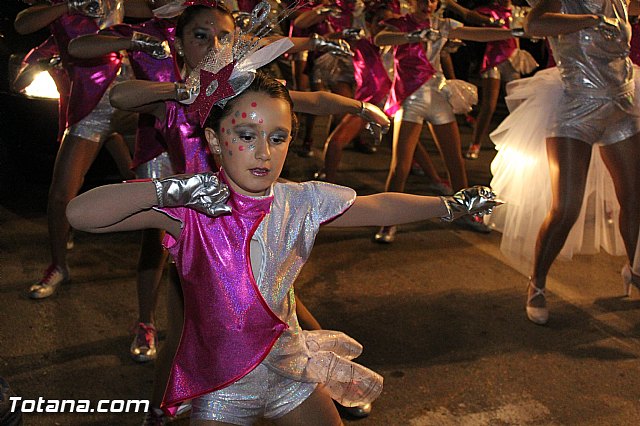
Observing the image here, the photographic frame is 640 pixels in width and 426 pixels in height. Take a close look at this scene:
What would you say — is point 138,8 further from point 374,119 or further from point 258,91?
point 258,91

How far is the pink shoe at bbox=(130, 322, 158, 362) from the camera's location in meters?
3.98

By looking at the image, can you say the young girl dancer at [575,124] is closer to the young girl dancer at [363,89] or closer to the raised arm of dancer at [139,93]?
the young girl dancer at [363,89]

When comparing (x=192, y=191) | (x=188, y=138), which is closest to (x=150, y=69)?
(x=188, y=138)

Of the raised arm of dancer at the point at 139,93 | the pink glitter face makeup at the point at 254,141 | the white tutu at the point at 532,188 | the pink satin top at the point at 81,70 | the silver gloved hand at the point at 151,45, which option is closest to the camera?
the pink glitter face makeup at the point at 254,141

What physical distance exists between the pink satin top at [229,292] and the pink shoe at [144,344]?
154 centimetres

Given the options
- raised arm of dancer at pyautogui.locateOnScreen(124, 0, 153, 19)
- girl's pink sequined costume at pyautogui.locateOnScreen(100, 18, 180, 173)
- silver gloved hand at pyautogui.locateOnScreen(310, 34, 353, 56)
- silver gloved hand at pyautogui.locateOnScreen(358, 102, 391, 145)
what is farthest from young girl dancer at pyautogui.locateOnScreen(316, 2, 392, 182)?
silver gloved hand at pyautogui.locateOnScreen(358, 102, 391, 145)

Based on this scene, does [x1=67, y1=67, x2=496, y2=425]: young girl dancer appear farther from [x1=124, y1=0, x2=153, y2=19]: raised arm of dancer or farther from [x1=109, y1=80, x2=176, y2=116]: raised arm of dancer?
[x1=124, y1=0, x2=153, y2=19]: raised arm of dancer

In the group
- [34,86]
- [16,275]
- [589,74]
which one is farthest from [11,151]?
[589,74]

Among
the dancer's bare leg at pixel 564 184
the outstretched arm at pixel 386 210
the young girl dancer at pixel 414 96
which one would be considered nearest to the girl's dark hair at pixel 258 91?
the outstretched arm at pixel 386 210

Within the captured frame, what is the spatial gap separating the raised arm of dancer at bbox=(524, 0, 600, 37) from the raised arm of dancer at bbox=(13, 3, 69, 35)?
256 centimetres

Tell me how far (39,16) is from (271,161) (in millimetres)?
2471

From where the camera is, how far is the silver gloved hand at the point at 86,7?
4.13 meters

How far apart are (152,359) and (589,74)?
9.60ft

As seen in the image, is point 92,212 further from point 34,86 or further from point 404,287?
point 34,86
